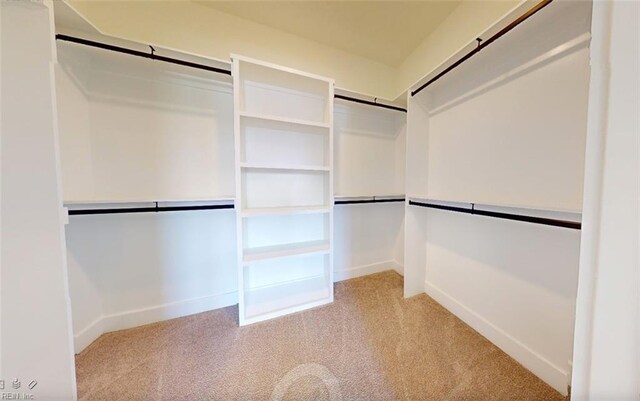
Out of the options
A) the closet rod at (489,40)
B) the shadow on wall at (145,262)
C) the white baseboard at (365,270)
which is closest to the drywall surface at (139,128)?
the shadow on wall at (145,262)

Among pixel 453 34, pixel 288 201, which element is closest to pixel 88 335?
pixel 288 201

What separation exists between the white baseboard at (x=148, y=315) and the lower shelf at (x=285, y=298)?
25 centimetres

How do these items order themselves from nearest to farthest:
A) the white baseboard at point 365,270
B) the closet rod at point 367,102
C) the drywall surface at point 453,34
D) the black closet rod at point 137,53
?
the black closet rod at point 137,53, the drywall surface at point 453,34, the closet rod at point 367,102, the white baseboard at point 365,270

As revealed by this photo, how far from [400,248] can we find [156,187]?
2465mm

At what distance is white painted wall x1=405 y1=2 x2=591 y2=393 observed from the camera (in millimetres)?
1082

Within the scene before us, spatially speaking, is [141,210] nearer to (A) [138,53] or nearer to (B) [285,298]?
(A) [138,53]

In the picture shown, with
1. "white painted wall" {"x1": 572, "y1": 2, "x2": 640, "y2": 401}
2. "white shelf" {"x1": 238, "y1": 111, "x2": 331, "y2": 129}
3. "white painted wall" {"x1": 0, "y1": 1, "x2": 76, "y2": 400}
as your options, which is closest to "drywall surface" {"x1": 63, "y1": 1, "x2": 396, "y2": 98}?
"white shelf" {"x1": 238, "y1": 111, "x2": 331, "y2": 129}

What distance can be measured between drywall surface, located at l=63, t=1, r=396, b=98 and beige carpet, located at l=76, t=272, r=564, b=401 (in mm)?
2109

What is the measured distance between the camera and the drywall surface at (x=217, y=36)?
1459 mm

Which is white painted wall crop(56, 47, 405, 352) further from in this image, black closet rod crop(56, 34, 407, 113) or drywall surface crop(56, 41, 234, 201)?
black closet rod crop(56, 34, 407, 113)

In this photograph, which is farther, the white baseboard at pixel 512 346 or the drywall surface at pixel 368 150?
the drywall surface at pixel 368 150

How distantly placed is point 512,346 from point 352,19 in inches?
104

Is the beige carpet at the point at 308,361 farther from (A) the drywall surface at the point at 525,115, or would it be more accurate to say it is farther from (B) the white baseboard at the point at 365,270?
(A) the drywall surface at the point at 525,115

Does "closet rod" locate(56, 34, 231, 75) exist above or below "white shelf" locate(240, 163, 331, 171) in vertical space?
above
